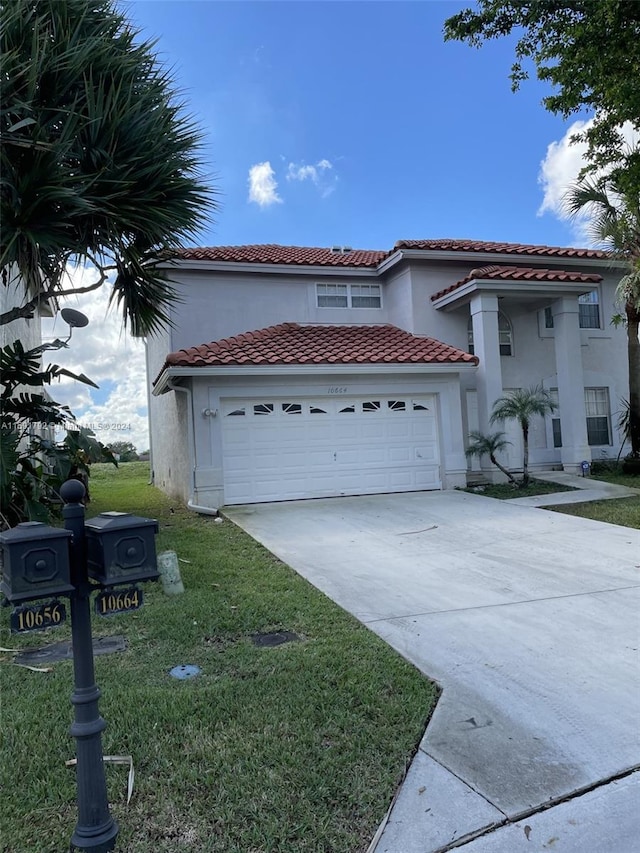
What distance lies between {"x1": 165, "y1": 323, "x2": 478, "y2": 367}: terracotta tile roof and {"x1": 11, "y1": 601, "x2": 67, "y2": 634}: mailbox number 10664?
33.6 ft

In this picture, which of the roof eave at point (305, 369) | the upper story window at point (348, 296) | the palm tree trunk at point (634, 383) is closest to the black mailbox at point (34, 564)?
the roof eave at point (305, 369)

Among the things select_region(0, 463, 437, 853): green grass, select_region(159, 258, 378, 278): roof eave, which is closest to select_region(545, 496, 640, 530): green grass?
select_region(0, 463, 437, 853): green grass

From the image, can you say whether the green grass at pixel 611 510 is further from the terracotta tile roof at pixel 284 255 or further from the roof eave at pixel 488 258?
the terracotta tile roof at pixel 284 255

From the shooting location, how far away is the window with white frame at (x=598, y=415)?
1733 cm

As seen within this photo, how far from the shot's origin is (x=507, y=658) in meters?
4.57

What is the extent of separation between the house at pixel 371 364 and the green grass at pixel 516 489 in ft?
2.21

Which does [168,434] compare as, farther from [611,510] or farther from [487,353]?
[611,510]

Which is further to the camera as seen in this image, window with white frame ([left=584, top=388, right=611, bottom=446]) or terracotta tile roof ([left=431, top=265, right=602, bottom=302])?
window with white frame ([left=584, top=388, right=611, bottom=446])

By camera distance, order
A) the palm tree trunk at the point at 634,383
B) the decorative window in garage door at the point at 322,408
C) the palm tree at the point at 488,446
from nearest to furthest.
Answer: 1. the decorative window in garage door at the point at 322,408
2. the palm tree at the point at 488,446
3. the palm tree trunk at the point at 634,383

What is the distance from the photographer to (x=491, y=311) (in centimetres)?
1513

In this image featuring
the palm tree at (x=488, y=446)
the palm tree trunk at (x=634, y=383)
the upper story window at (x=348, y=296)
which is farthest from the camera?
the upper story window at (x=348, y=296)

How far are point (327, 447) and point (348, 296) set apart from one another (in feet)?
18.9

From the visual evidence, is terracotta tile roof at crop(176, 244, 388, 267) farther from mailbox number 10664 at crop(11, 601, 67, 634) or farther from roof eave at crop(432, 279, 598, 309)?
mailbox number 10664 at crop(11, 601, 67, 634)

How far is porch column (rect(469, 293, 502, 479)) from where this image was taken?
14984 millimetres
